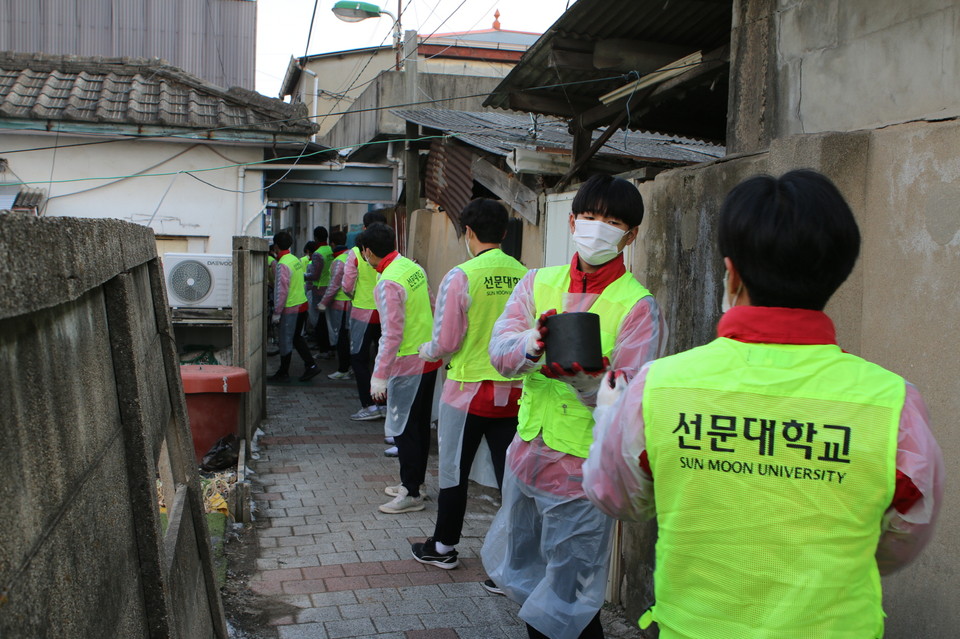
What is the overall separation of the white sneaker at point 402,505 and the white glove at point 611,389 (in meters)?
3.95

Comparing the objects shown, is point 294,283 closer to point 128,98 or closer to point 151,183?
point 151,183

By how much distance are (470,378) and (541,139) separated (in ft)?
14.7

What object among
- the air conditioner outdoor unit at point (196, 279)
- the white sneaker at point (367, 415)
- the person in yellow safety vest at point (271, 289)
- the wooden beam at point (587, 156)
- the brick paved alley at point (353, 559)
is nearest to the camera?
the brick paved alley at point (353, 559)

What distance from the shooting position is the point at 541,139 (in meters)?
8.57

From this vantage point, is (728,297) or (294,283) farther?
(294,283)

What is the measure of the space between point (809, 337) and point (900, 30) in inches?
98.3

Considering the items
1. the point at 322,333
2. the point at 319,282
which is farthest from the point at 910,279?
the point at 322,333

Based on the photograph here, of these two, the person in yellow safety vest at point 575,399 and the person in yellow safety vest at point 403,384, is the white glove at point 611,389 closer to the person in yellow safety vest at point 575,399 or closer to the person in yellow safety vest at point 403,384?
the person in yellow safety vest at point 575,399

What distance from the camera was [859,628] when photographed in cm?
176

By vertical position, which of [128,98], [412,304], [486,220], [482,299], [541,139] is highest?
[128,98]

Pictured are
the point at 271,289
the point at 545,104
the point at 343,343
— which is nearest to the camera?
the point at 545,104

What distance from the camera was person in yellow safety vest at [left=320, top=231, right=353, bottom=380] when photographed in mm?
11656

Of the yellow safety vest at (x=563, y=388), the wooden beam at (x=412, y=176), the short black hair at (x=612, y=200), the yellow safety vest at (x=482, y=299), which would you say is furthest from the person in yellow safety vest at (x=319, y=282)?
the short black hair at (x=612, y=200)

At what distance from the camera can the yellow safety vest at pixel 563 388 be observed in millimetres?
3146
